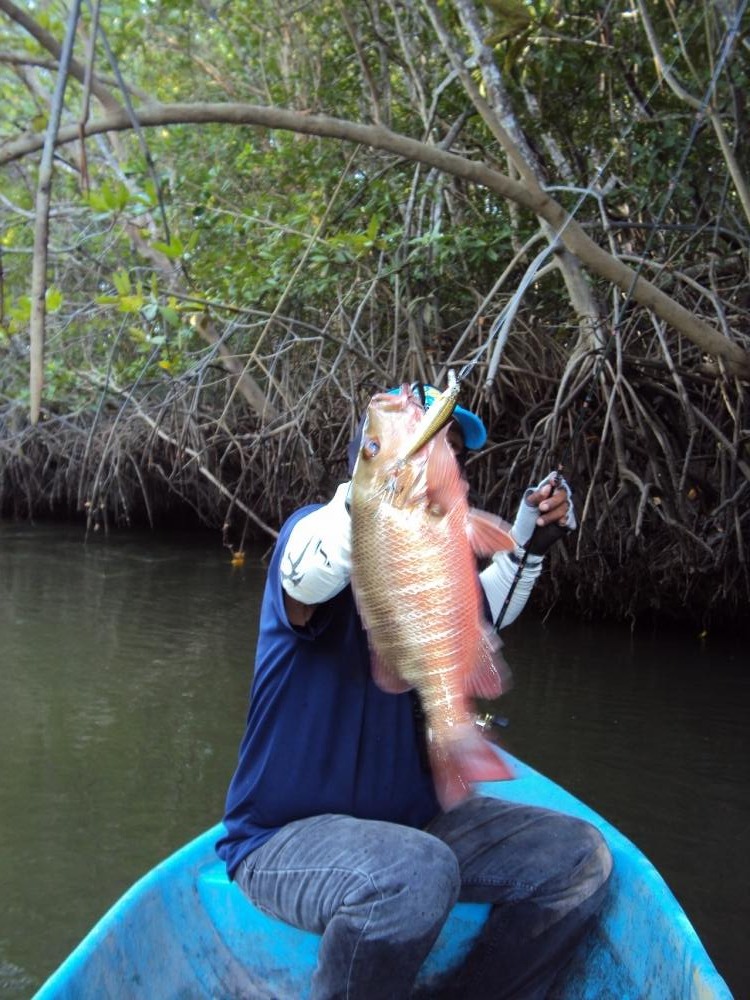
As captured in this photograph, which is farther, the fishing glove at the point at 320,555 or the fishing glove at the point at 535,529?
the fishing glove at the point at 535,529

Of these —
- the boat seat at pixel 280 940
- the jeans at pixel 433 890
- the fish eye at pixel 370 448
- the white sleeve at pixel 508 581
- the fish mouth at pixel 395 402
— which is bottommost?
the boat seat at pixel 280 940

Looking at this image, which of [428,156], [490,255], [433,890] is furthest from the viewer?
[490,255]

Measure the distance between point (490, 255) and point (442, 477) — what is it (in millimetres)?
4626

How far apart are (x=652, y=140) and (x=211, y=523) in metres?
9.64

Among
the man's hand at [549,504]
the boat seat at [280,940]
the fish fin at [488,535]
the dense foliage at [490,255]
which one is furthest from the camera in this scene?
the dense foliage at [490,255]

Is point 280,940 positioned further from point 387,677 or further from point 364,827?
point 387,677

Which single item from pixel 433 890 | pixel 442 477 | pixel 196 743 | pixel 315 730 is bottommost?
pixel 196 743

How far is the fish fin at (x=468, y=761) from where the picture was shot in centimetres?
182

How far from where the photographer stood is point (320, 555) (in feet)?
6.11

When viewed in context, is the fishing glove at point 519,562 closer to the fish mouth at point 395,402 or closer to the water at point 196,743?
the fish mouth at point 395,402

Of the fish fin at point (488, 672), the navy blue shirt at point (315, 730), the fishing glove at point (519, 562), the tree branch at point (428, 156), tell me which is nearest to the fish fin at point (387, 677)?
the fish fin at point (488, 672)

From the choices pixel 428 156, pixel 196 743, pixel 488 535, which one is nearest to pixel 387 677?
pixel 488 535

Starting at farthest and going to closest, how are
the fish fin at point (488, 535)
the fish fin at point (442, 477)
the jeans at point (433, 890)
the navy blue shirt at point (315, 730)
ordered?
the navy blue shirt at point (315, 730) < the jeans at point (433, 890) < the fish fin at point (488, 535) < the fish fin at point (442, 477)

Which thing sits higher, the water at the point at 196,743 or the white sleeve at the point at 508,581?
the white sleeve at the point at 508,581
